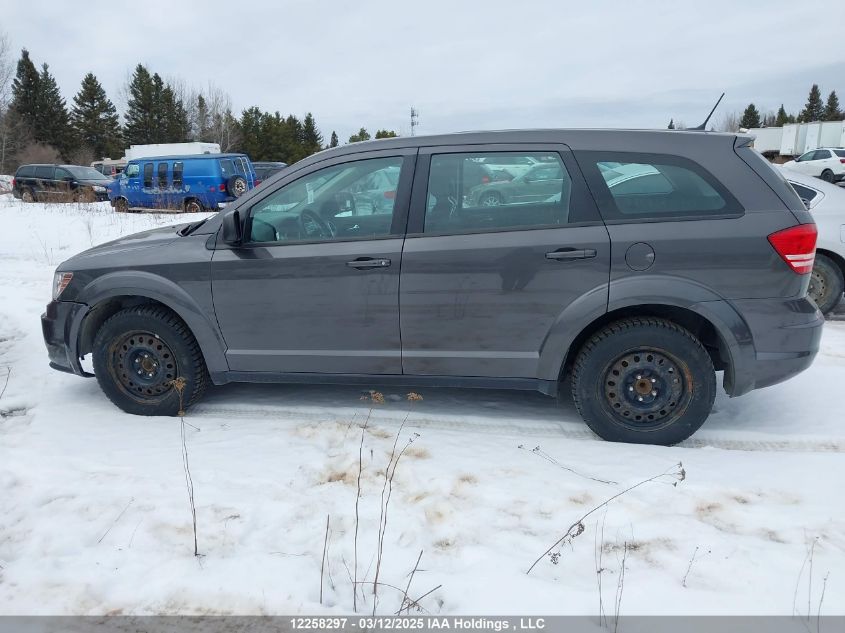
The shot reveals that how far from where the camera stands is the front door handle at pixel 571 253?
11.4ft

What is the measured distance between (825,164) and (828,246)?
2522 cm

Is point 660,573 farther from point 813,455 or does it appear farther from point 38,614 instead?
point 38,614

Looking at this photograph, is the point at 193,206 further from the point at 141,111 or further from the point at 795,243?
the point at 141,111

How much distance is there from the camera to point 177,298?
13.0ft

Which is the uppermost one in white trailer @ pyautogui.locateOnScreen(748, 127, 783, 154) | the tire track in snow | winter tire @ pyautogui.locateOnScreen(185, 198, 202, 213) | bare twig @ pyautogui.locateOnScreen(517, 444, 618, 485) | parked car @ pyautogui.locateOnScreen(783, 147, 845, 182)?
white trailer @ pyautogui.locateOnScreen(748, 127, 783, 154)

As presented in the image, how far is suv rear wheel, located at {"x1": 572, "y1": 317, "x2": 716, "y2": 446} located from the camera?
348 centimetres

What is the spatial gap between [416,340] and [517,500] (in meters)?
1.18

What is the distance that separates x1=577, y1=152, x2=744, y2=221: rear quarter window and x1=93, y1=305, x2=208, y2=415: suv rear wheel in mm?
2867

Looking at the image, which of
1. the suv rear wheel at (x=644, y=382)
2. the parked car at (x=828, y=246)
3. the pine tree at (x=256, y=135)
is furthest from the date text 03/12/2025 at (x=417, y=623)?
the pine tree at (x=256, y=135)

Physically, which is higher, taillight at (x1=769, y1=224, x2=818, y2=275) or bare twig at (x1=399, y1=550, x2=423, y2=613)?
taillight at (x1=769, y1=224, x2=818, y2=275)

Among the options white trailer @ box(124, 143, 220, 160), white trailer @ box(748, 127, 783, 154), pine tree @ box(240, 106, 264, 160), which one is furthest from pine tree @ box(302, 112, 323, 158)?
white trailer @ box(748, 127, 783, 154)

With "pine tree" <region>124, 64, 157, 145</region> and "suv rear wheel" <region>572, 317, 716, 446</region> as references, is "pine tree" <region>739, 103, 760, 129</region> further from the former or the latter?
"suv rear wheel" <region>572, 317, 716, 446</region>

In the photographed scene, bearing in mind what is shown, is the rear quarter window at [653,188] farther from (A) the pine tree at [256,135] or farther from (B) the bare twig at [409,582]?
(A) the pine tree at [256,135]

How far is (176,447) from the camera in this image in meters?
3.67
